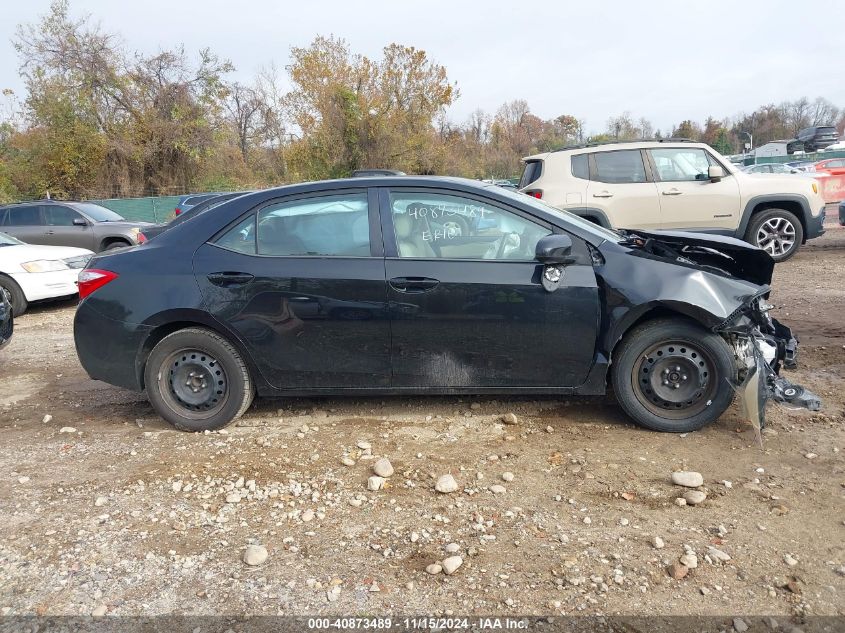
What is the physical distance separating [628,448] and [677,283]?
1052 mm

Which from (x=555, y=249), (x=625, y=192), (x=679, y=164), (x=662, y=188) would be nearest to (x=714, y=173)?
(x=679, y=164)

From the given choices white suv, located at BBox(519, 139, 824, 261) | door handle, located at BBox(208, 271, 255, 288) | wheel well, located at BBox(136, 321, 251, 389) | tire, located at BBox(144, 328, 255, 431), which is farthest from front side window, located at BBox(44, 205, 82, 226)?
door handle, located at BBox(208, 271, 255, 288)

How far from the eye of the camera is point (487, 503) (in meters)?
3.27

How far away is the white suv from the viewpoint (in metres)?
9.54

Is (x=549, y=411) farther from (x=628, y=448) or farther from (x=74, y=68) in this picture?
(x=74, y=68)

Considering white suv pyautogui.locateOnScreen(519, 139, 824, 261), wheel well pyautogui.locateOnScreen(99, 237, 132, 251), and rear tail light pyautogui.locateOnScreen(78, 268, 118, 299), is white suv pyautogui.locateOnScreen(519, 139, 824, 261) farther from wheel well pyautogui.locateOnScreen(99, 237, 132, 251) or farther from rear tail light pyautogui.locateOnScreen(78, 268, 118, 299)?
wheel well pyautogui.locateOnScreen(99, 237, 132, 251)

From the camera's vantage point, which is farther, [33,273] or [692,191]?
[692,191]

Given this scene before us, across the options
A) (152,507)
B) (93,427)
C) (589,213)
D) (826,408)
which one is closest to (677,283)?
(826,408)

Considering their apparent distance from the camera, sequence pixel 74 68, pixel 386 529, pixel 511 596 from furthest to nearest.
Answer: pixel 74 68 → pixel 386 529 → pixel 511 596

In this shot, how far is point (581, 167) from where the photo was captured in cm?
972

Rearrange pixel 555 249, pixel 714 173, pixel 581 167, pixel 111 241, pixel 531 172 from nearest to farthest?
1. pixel 555 249
2. pixel 714 173
3. pixel 581 167
4. pixel 531 172
5. pixel 111 241

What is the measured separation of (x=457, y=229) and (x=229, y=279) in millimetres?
1532

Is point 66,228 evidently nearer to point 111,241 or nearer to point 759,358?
point 111,241

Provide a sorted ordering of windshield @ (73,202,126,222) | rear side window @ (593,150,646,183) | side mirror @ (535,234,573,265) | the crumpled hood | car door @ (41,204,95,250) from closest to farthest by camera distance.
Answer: side mirror @ (535,234,573,265) → the crumpled hood → rear side window @ (593,150,646,183) → car door @ (41,204,95,250) → windshield @ (73,202,126,222)
